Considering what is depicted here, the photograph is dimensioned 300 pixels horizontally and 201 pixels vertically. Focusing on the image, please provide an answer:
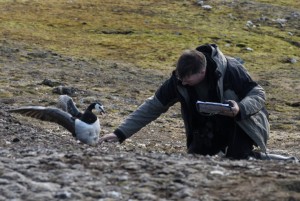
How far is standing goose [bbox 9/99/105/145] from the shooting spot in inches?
386

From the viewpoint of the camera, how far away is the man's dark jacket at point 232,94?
905cm

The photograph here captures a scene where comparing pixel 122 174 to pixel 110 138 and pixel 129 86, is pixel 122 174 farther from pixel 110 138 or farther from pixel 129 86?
pixel 129 86

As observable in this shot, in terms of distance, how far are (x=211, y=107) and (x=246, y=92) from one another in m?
0.85

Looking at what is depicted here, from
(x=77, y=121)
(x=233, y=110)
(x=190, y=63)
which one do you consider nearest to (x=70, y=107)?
(x=77, y=121)

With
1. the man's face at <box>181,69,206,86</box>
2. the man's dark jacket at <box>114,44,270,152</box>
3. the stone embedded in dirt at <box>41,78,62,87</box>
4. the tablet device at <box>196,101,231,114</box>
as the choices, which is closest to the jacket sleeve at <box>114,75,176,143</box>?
the man's dark jacket at <box>114,44,270,152</box>

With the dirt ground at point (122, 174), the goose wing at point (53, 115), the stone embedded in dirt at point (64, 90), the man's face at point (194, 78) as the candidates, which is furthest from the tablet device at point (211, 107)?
the stone embedded in dirt at point (64, 90)

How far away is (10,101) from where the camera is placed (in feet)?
59.0

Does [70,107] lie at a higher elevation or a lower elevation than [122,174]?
lower

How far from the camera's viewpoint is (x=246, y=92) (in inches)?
366

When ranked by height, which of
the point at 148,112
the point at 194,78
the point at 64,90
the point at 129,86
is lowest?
the point at 129,86

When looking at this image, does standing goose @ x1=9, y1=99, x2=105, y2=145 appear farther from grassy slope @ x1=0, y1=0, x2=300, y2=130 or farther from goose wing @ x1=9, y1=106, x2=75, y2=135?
grassy slope @ x1=0, y1=0, x2=300, y2=130

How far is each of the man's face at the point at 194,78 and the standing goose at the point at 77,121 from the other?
1.60m

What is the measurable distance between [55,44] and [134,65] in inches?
286

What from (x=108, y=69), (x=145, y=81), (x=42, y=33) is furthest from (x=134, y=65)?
(x=42, y=33)
